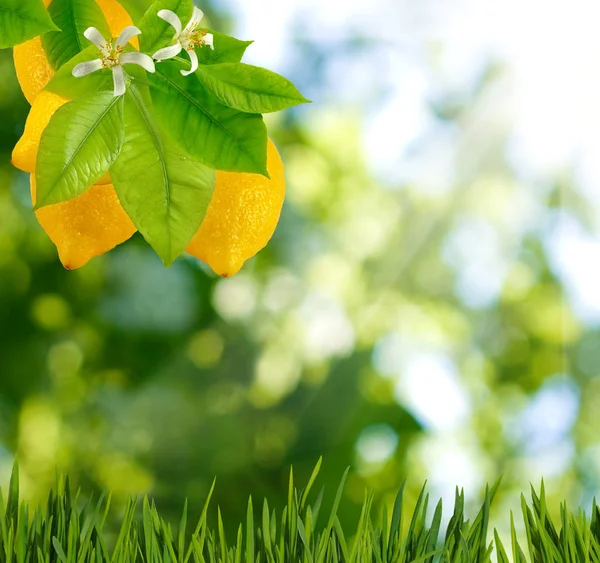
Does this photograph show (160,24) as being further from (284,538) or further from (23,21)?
(284,538)

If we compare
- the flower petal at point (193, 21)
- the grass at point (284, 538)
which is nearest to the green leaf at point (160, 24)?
the flower petal at point (193, 21)

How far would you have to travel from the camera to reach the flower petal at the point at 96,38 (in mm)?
271

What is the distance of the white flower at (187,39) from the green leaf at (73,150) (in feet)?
0.11

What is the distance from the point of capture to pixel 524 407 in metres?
1.44

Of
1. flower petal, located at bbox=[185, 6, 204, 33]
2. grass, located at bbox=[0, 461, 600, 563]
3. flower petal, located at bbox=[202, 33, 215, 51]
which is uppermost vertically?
flower petal, located at bbox=[185, 6, 204, 33]

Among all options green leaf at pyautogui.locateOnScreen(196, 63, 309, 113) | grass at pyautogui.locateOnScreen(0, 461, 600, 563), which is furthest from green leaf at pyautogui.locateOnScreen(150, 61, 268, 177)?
grass at pyautogui.locateOnScreen(0, 461, 600, 563)

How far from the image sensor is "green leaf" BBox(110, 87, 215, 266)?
0.96 ft

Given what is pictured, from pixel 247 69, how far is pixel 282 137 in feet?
3.64

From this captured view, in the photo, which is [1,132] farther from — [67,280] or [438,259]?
[438,259]

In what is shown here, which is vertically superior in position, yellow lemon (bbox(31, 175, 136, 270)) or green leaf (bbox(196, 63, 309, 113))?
green leaf (bbox(196, 63, 309, 113))

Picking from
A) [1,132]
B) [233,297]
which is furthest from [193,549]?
[1,132]

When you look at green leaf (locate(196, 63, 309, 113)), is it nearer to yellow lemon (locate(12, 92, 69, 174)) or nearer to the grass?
yellow lemon (locate(12, 92, 69, 174))

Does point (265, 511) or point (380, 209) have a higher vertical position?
point (380, 209)

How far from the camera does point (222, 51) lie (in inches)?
12.1
